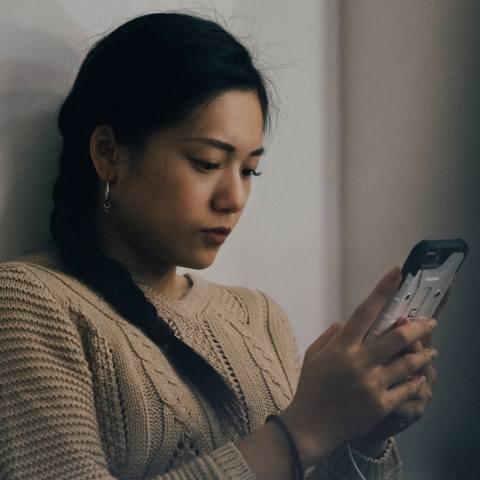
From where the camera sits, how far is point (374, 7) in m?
1.14

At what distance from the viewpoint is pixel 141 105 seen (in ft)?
2.40

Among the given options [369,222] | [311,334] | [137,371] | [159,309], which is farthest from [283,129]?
[137,371]

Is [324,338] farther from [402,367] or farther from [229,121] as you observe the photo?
[229,121]

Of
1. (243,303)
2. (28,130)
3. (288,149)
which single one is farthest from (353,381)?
(288,149)

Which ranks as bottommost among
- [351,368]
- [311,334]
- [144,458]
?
[311,334]

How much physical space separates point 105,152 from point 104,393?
0.83 feet

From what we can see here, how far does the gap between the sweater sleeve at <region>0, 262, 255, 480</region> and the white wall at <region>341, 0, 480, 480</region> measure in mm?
517

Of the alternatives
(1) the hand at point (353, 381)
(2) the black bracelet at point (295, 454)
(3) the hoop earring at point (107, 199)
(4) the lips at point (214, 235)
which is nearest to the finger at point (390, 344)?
(1) the hand at point (353, 381)

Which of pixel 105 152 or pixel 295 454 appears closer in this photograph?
pixel 295 454

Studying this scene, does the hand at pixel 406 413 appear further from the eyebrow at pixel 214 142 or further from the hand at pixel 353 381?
the eyebrow at pixel 214 142

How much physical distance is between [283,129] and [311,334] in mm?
341

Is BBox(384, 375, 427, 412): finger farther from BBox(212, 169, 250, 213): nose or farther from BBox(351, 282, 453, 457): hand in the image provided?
BBox(212, 169, 250, 213): nose

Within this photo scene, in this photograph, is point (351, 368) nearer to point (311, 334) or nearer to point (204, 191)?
point (204, 191)

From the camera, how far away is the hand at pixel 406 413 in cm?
72
